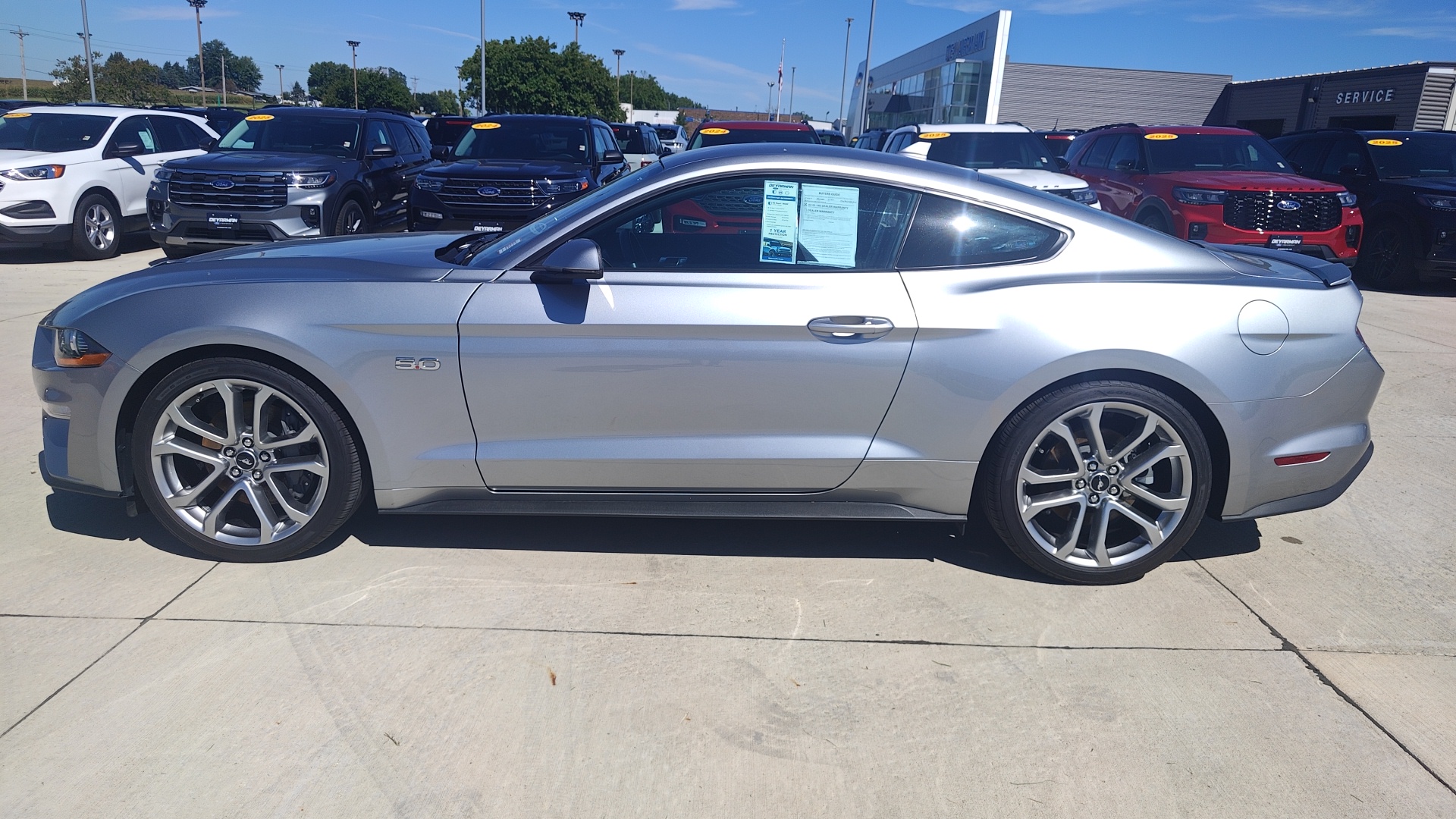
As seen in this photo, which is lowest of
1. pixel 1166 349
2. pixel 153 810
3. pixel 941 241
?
pixel 153 810

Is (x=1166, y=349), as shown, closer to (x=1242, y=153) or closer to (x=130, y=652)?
(x=130, y=652)

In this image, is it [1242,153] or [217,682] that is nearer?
[217,682]

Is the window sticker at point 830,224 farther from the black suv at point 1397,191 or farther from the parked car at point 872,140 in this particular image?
the parked car at point 872,140

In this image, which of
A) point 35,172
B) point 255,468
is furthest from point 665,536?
point 35,172

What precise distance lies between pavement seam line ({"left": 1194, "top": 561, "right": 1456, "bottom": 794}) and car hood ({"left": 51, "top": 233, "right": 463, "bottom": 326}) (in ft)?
10.4

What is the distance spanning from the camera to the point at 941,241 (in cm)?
351

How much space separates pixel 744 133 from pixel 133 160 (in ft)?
25.0

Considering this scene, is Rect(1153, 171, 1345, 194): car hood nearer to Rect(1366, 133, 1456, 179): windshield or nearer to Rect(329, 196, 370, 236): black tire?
Rect(1366, 133, 1456, 179): windshield

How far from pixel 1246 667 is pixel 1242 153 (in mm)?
9993

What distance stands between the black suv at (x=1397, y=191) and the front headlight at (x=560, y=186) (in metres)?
9.42

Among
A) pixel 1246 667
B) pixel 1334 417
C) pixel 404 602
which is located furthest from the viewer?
pixel 1334 417

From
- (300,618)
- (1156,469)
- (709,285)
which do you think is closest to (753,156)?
(709,285)

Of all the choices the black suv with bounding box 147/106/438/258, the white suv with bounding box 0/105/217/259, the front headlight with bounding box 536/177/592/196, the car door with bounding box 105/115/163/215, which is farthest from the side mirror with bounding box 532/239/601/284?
the car door with bounding box 105/115/163/215

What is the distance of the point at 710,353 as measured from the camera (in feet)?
11.1
